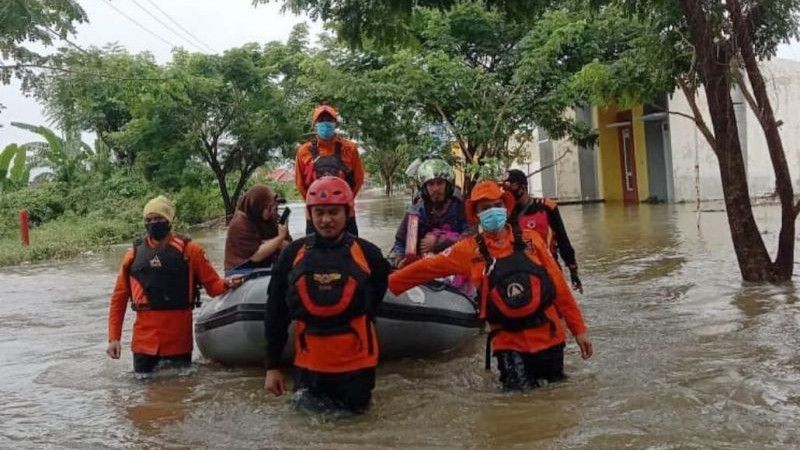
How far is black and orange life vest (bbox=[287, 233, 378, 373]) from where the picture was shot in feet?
14.2

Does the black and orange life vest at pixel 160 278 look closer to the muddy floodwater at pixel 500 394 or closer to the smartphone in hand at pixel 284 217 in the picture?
the muddy floodwater at pixel 500 394

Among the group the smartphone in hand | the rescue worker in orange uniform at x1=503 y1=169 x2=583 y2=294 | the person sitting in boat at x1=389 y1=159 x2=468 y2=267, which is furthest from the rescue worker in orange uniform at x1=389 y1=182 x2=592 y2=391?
the rescue worker in orange uniform at x1=503 y1=169 x2=583 y2=294

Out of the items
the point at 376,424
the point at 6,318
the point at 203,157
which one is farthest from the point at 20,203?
the point at 376,424

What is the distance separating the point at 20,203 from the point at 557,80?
18.9 meters

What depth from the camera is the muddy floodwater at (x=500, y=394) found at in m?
4.50

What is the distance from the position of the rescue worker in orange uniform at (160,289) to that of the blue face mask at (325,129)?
4.29ft

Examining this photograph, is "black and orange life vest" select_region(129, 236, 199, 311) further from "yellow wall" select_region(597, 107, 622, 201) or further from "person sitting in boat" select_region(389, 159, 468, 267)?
"yellow wall" select_region(597, 107, 622, 201)

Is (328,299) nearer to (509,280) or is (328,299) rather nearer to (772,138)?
(509,280)

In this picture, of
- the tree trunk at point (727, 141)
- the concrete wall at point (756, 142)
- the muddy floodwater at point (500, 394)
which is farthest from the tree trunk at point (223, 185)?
the tree trunk at point (727, 141)

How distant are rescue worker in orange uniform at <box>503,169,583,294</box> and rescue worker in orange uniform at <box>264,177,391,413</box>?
8.60 feet

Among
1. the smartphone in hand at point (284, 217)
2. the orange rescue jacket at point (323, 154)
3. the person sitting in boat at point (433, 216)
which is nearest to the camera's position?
the smartphone in hand at point (284, 217)

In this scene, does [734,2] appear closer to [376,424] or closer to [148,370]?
[376,424]

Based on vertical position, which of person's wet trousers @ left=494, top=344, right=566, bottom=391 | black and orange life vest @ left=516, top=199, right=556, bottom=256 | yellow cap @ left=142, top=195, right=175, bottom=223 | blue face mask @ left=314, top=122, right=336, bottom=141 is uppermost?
blue face mask @ left=314, top=122, right=336, bottom=141

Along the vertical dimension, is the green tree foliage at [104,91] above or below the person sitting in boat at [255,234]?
above
